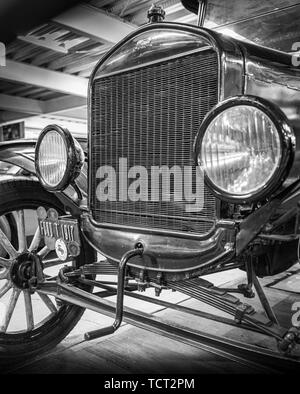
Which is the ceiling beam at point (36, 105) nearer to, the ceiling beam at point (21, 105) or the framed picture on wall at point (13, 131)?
the ceiling beam at point (21, 105)

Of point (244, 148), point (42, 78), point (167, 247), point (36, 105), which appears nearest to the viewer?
point (244, 148)

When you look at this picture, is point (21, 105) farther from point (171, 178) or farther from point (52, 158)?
point (171, 178)

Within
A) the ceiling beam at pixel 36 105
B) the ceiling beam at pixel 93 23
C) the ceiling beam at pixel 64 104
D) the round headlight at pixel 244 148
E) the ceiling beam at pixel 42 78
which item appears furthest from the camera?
the ceiling beam at pixel 36 105

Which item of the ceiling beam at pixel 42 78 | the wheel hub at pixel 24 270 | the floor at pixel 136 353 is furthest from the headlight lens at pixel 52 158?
the ceiling beam at pixel 42 78

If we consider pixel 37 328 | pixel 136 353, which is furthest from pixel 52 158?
pixel 136 353

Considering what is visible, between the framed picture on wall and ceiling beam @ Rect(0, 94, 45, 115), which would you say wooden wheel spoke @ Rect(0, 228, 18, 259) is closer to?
the framed picture on wall

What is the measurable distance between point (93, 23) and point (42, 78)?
121 inches

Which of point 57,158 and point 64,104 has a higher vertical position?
point 64,104

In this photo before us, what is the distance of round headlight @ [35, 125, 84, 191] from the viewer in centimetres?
168

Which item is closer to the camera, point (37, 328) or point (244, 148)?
point (244, 148)

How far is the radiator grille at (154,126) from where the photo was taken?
1.46 m

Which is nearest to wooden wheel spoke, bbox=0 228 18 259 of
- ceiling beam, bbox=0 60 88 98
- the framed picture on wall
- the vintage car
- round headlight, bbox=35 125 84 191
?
the vintage car

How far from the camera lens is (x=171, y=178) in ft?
5.15

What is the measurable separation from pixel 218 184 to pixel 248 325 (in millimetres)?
539
